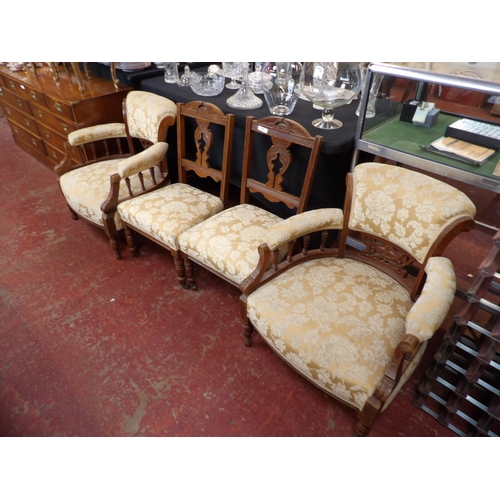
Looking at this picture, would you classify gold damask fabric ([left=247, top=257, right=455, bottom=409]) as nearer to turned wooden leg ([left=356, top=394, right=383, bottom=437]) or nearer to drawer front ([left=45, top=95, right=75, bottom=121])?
turned wooden leg ([left=356, top=394, right=383, bottom=437])

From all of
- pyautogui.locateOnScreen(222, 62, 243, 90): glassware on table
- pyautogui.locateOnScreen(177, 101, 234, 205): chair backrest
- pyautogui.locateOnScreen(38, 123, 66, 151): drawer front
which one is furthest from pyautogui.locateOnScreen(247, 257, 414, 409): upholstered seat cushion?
pyautogui.locateOnScreen(38, 123, 66, 151): drawer front

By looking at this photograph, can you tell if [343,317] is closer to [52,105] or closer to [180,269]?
[180,269]

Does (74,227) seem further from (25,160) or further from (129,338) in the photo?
(25,160)

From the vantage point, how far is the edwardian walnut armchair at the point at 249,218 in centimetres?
157

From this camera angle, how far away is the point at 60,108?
2.43 meters

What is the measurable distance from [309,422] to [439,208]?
965 millimetres

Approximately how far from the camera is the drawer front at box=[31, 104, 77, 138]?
2498mm

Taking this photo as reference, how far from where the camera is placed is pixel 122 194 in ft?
6.87

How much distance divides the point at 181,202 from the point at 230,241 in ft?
1.56

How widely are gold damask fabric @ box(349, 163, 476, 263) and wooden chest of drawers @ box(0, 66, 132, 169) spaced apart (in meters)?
1.93

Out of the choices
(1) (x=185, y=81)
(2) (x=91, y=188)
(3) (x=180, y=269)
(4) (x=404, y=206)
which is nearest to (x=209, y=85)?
(1) (x=185, y=81)

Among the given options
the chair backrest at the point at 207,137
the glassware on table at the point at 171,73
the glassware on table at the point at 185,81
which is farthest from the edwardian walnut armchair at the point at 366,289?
the glassware on table at the point at 171,73

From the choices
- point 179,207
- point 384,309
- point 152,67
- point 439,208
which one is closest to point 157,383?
point 179,207

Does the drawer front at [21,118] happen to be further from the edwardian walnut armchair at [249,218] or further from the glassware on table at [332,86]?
the glassware on table at [332,86]
